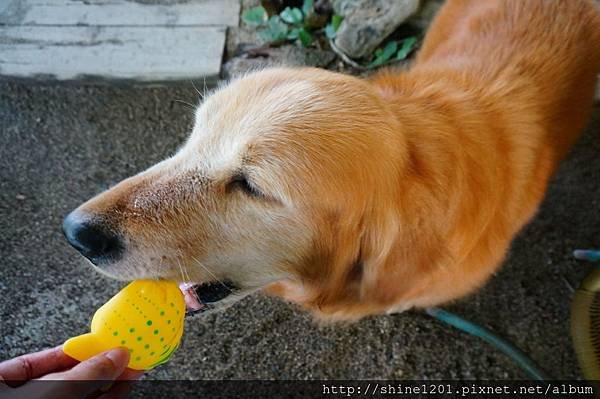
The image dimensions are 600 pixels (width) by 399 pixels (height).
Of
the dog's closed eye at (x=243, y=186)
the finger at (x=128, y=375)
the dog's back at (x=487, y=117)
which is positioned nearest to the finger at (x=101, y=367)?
the finger at (x=128, y=375)

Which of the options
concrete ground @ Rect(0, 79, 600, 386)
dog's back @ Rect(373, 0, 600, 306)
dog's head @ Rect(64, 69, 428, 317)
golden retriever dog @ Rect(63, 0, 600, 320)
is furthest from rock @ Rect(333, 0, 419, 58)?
dog's head @ Rect(64, 69, 428, 317)

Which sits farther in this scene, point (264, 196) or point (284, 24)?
point (284, 24)

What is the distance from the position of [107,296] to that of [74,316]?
0.57 ft

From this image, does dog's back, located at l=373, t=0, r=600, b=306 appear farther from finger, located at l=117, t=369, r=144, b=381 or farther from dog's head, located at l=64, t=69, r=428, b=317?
finger, located at l=117, t=369, r=144, b=381

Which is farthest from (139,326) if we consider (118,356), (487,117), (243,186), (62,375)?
(487,117)

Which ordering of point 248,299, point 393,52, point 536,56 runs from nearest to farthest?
point 536,56 < point 248,299 < point 393,52

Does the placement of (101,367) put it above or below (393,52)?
below

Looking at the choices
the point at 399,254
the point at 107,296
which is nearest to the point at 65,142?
the point at 107,296

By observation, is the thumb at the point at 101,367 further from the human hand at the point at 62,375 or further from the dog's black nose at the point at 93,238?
the dog's black nose at the point at 93,238

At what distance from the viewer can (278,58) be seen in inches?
133

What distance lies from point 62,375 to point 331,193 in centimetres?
86

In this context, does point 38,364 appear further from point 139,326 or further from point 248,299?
point 248,299

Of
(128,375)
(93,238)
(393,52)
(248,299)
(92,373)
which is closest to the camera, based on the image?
(92,373)

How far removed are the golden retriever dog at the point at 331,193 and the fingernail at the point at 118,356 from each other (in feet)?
0.77
